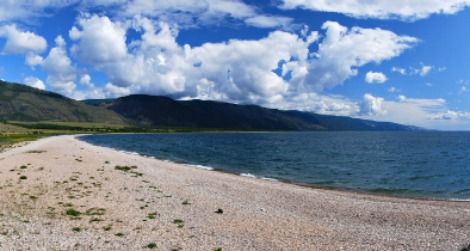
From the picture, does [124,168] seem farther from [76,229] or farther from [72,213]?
[76,229]

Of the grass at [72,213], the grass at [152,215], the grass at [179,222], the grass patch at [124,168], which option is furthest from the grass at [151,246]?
the grass patch at [124,168]

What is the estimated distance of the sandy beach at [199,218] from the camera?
18.2 meters

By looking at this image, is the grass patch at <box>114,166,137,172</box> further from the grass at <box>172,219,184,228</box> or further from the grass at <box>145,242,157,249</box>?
the grass at <box>145,242,157,249</box>

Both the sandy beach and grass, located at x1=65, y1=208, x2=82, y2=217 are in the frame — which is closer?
the sandy beach

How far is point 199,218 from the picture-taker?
76.6 ft

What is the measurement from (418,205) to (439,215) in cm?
478

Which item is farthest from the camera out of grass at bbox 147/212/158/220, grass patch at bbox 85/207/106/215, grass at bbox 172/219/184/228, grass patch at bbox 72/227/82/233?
grass patch at bbox 85/207/106/215

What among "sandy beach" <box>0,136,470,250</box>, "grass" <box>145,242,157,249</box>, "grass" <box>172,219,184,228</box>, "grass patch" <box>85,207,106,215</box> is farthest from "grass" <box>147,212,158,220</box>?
"grass" <box>145,242,157,249</box>

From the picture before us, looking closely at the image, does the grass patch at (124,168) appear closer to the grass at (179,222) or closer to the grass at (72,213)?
the grass at (72,213)

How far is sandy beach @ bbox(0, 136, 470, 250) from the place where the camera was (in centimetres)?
1822

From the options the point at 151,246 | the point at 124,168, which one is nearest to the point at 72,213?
the point at 151,246

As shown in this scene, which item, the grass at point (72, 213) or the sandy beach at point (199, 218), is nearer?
the sandy beach at point (199, 218)

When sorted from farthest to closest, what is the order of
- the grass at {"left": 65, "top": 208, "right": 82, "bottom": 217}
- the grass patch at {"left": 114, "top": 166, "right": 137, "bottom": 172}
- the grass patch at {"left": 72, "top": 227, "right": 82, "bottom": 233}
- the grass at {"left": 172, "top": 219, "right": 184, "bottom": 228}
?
the grass patch at {"left": 114, "top": 166, "right": 137, "bottom": 172}
the grass at {"left": 65, "top": 208, "right": 82, "bottom": 217}
the grass at {"left": 172, "top": 219, "right": 184, "bottom": 228}
the grass patch at {"left": 72, "top": 227, "right": 82, "bottom": 233}

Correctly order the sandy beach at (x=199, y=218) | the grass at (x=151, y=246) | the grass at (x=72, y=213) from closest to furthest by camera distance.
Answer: the grass at (x=151, y=246) < the sandy beach at (x=199, y=218) < the grass at (x=72, y=213)
